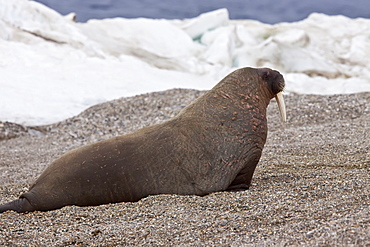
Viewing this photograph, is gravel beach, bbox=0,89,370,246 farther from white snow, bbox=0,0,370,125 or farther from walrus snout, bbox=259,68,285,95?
white snow, bbox=0,0,370,125

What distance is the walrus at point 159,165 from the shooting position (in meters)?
4.50

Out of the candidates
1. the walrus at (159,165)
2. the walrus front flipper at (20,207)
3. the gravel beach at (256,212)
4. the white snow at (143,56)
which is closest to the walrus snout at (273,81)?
the walrus at (159,165)

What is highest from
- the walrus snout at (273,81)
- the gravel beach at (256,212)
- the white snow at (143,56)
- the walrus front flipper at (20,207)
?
the walrus snout at (273,81)

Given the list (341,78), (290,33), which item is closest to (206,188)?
(341,78)

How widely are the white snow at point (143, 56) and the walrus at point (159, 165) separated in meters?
6.20

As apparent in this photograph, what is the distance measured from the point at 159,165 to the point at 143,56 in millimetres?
11177

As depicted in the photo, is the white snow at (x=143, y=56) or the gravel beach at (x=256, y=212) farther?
the white snow at (x=143, y=56)

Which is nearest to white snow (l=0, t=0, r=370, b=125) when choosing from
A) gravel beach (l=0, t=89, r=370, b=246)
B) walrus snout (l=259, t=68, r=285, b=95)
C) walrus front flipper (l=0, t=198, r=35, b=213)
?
gravel beach (l=0, t=89, r=370, b=246)

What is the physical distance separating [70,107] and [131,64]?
10.1 feet

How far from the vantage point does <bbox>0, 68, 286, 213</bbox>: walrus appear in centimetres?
450

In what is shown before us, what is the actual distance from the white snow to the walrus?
620 centimetres

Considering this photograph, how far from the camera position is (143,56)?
607 inches

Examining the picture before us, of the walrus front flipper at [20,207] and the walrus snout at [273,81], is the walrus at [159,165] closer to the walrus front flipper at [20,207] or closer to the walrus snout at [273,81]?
the walrus front flipper at [20,207]

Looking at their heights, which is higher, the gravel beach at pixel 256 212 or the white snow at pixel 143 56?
the gravel beach at pixel 256 212
